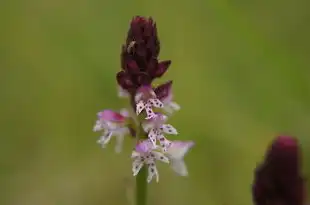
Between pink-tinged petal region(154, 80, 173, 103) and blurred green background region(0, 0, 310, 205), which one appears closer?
pink-tinged petal region(154, 80, 173, 103)

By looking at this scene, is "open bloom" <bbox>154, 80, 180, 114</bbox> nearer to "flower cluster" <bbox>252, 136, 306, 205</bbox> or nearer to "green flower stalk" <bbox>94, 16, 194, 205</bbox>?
"green flower stalk" <bbox>94, 16, 194, 205</bbox>

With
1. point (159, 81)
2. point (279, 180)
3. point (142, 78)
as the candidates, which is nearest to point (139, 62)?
point (142, 78)

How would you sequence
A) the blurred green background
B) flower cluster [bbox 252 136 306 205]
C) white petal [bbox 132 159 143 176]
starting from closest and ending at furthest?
1. flower cluster [bbox 252 136 306 205]
2. white petal [bbox 132 159 143 176]
3. the blurred green background

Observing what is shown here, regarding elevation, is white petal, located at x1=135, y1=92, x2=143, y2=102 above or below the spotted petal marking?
above

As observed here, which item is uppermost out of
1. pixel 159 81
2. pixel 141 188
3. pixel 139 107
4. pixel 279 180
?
pixel 159 81

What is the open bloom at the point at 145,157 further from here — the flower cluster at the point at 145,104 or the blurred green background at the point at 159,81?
the blurred green background at the point at 159,81

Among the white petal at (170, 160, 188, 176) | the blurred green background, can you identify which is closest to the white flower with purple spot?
the white petal at (170, 160, 188, 176)

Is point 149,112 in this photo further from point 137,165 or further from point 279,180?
point 279,180

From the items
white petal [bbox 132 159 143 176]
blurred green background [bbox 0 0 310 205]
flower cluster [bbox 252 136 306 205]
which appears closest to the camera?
flower cluster [bbox 252 136 306 205]
